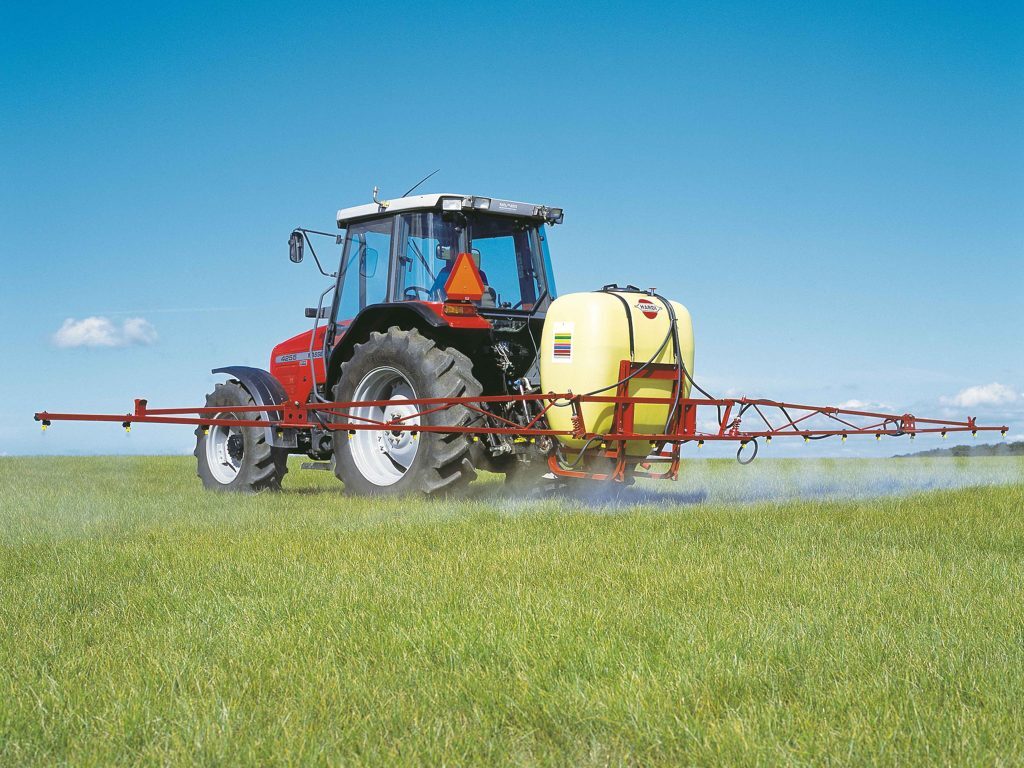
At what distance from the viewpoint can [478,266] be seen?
877cm

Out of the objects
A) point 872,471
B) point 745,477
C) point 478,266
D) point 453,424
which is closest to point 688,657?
point 453,424

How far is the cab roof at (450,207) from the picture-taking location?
891 cm

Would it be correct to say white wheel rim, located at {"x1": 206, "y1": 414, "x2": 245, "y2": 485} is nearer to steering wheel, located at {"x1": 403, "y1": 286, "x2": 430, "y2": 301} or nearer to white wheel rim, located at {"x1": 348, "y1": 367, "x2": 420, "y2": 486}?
white wheel rim, located at {"x1": 348, "y1": 367, "x2": 420, "y2": 486}

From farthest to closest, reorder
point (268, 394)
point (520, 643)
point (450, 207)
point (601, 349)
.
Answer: point (268, 394), point (450, 207), point (601, 349), point (520, 643)

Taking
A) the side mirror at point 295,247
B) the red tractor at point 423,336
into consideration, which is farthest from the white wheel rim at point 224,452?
the side mirror at point 295,247

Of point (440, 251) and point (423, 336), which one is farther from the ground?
point (440, 251)

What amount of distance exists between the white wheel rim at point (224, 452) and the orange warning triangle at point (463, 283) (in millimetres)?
3518

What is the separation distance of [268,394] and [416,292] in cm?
226

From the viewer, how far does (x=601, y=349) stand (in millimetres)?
7875

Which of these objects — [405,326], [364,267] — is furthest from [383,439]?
[364,267]

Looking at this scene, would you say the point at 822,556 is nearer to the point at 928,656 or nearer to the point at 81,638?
the point at 928,656

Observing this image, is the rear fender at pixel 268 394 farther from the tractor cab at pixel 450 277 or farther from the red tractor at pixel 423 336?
the tractor cab at pixel 450 277

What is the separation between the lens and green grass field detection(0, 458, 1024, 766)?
285cm

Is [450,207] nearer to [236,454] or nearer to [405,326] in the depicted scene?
[405,326]
